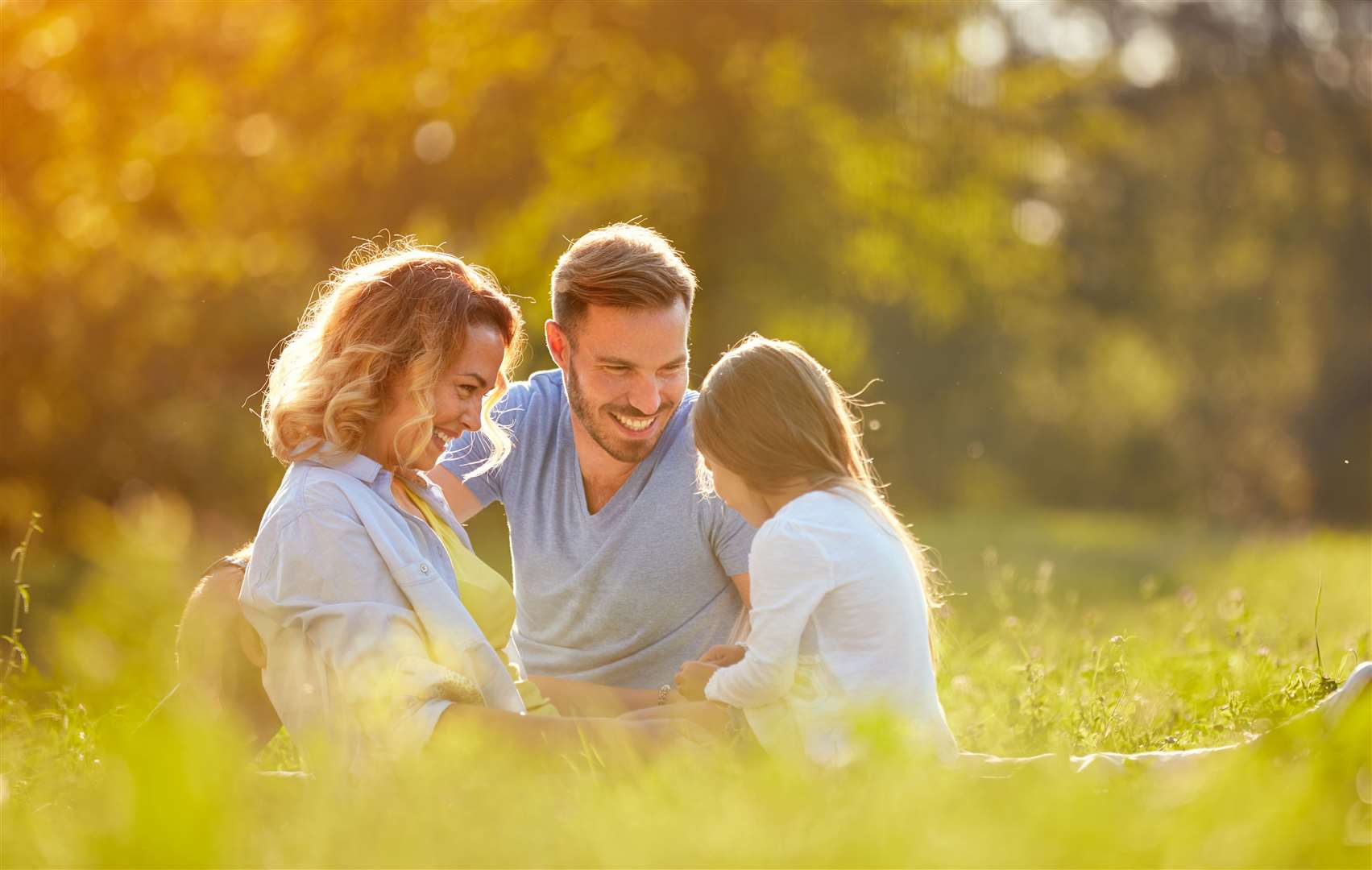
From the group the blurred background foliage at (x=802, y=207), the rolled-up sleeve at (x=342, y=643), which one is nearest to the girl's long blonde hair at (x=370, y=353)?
the rolled-up sleeve at (x=342, y=643)

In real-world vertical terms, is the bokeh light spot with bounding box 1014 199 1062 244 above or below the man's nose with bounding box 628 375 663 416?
below

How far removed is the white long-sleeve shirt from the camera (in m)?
3.40

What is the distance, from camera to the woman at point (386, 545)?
10.3 feet

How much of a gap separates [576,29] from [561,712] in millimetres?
13226

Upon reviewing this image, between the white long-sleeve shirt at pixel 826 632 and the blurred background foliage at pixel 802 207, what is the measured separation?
869 centimetres

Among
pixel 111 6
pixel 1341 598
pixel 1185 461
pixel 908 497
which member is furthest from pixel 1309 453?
pixel 111 6

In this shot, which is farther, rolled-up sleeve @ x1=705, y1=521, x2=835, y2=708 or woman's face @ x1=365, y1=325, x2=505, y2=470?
woman's face @ x1=365, y1=325, x2=505, y2=470

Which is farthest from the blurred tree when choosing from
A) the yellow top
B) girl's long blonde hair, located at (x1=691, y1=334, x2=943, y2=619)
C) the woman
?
the woman

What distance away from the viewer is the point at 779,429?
3637 millimetres

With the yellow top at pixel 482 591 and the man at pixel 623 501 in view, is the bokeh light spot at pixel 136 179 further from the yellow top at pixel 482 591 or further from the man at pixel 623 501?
the yellow top at pixel 482 591

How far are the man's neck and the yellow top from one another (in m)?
0.87

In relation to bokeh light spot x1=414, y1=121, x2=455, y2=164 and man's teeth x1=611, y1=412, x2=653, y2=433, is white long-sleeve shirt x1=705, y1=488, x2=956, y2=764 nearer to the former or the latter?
man's teeth x1=611, y1=412, x2=653, y2=433

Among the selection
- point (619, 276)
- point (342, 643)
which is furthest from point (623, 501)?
point (342, 643)

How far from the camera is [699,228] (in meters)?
17.1
